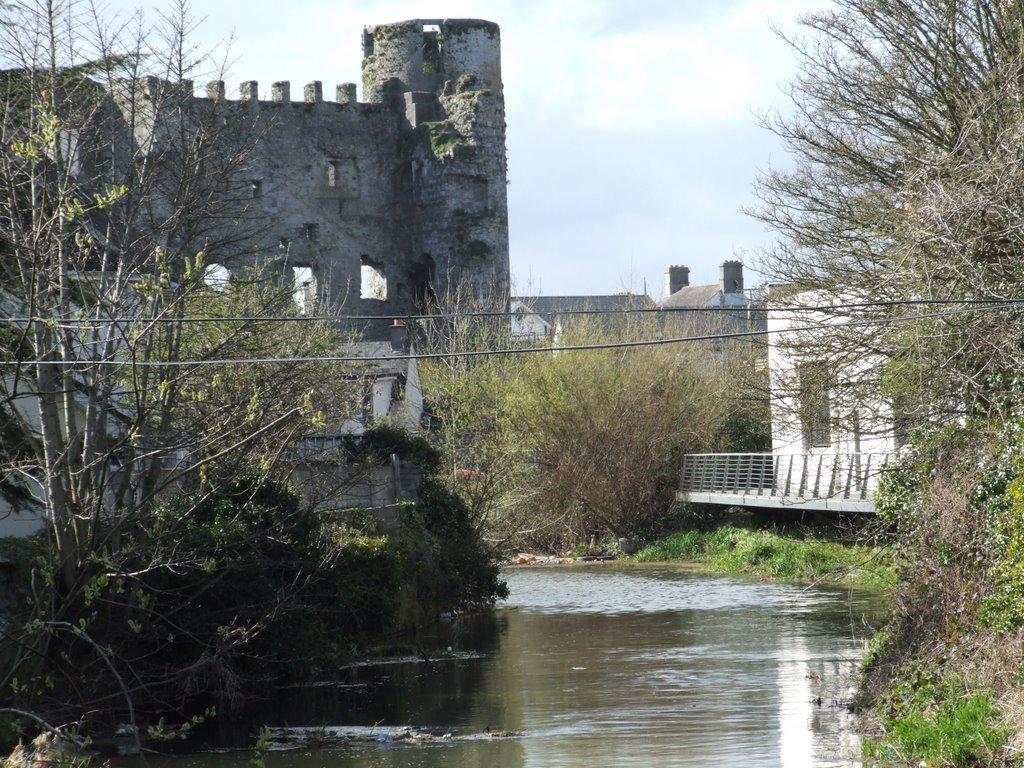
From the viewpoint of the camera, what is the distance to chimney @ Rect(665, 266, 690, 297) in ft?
243

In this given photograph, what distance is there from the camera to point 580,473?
124 ft

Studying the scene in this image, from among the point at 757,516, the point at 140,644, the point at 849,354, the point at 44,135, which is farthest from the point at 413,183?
the point at 44,135

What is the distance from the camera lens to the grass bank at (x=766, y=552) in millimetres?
28781

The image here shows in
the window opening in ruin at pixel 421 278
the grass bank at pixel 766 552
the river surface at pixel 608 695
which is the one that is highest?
the window opening in ruin at pixel 421 278

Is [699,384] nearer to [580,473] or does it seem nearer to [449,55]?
[580,473]

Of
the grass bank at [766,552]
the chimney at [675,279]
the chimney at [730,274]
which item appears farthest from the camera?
the chimney at [675,279]

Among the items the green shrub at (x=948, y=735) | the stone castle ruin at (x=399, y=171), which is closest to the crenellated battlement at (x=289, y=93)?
the stone castle ruin at (x=399, y=171)

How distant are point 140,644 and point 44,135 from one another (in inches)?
265

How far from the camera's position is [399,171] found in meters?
49.5

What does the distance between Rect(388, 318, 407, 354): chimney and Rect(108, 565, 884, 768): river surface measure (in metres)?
21.8

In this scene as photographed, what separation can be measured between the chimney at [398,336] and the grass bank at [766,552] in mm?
13986

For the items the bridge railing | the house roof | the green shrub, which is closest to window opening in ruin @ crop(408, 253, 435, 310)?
the house roof

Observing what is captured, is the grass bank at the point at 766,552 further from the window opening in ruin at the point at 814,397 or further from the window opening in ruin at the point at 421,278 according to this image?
the window opening in ruin at the point at 421,278

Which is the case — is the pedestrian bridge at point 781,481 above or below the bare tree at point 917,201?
below
